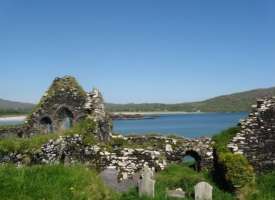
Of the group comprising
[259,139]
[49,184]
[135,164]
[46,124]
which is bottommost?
[135,164]

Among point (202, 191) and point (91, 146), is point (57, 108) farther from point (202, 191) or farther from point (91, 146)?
point (202, 191)

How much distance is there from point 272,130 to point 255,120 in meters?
0.68

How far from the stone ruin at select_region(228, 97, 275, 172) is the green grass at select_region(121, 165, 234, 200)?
1663 mm

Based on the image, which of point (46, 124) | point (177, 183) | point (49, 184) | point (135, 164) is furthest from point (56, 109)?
point (49, 184)

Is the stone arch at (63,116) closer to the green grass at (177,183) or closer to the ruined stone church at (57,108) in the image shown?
the ruined stone church at (57,108)

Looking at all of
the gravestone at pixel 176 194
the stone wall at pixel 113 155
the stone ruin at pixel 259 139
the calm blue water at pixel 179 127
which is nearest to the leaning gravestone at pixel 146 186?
the gravestone at pixel 176 194

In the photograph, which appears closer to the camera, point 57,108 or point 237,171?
point 237,171

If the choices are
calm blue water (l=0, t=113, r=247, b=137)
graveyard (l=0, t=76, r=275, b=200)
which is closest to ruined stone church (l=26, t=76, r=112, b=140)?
graveyard (l=0, t=76, r=275, b=200)

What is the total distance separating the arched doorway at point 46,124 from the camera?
26266 mm

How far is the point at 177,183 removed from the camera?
16.3 meters

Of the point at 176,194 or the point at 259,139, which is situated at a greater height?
the point at 259,139

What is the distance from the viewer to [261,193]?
49.7 feet

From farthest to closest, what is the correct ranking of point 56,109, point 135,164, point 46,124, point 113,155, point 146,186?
1. point 46,124
2. point 56,109
3. point 113,155
4. point 135,164
5. point 146,186

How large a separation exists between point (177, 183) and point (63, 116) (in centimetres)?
1171
